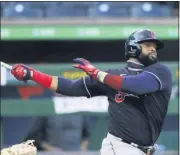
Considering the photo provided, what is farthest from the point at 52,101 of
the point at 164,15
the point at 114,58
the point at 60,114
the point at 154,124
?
the point at 154,124

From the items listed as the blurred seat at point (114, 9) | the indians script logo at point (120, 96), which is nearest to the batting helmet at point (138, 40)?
the indians script logo at point (120, 96)

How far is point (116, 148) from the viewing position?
2.85 meters

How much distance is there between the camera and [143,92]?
8.77 ft

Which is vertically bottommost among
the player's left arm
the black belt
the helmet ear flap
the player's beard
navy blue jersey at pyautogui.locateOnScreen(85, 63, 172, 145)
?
the black belt

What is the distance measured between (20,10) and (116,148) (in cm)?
464

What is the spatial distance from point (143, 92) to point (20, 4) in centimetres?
482

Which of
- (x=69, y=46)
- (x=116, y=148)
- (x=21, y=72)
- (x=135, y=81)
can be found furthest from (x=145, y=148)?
(x=69, y=46)

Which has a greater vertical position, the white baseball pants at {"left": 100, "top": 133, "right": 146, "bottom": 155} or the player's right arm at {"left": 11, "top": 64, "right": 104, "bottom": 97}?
the player's right arm at {"left": 11, "top": 64, "right": 104, "bottom": 97}

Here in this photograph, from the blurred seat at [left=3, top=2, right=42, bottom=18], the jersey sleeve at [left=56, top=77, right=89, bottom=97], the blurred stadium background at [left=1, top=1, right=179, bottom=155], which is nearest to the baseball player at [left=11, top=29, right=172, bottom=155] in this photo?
the jersey sleeve at [left=56, top=77, right=89, bottom=97]

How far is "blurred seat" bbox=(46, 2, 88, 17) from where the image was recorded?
23.6 ft

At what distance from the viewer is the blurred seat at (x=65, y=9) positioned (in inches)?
283

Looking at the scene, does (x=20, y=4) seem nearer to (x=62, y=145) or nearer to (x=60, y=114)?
(x=60, y=114)

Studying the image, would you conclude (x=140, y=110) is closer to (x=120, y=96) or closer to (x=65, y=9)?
(x=120, y=96)

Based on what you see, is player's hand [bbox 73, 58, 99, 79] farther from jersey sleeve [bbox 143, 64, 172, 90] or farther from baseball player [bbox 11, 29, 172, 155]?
jersey sleeve [bbox 143, 64, 172, 90]
